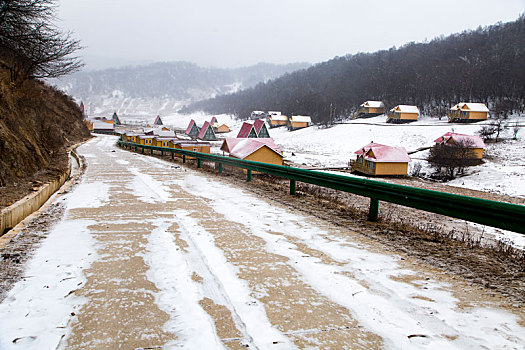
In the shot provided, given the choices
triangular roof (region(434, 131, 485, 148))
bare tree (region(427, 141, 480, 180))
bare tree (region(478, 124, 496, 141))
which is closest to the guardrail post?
bare tree (region(427, 141, 480, 180))

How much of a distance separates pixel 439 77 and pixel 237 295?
129 m

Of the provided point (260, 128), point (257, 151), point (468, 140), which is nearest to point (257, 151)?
→ point (257, 151)

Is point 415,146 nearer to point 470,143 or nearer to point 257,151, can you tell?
point 470,143

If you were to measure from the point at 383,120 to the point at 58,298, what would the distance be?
346ft

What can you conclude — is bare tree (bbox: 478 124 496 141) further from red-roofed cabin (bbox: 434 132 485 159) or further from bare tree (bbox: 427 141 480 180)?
bare tree (bbox: 427 141 480 180)

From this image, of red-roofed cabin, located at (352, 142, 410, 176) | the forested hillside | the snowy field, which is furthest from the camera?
the forested hillside

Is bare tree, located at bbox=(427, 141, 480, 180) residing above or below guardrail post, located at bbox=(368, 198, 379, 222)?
below

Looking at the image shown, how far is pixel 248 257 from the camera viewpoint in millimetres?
4621

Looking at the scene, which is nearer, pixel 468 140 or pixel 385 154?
pixel 385 154

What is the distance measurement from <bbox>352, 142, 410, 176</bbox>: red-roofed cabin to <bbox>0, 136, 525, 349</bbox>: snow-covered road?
39.1 m

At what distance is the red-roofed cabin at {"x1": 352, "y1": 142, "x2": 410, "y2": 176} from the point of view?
4252 centimetres

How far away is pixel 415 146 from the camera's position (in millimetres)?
66125

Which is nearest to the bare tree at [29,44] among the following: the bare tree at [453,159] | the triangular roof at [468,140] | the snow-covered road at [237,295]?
the snow-covered road at [237,295]

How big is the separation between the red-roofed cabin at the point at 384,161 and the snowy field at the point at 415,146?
5845mm
